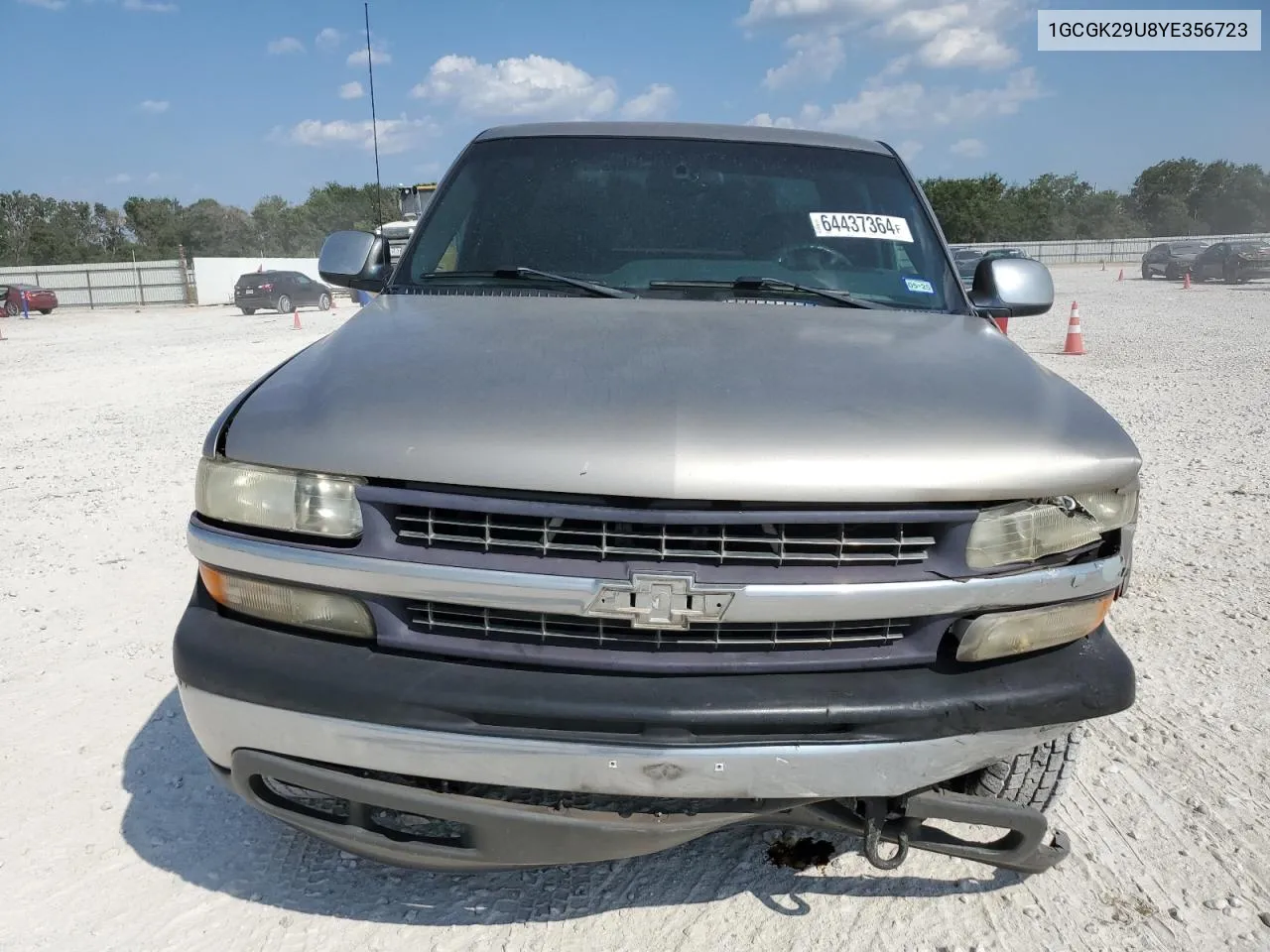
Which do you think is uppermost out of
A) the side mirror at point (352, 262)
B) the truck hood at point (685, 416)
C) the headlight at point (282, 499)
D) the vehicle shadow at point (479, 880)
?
the side mirror at point (352, 262)

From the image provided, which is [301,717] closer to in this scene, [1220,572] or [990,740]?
[990,740]

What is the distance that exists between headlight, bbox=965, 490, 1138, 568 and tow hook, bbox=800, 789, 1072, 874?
500 millimetres

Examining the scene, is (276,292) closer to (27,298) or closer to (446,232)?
(27,298)

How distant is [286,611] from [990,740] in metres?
→ 1.41

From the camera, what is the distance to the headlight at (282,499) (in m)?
1.86

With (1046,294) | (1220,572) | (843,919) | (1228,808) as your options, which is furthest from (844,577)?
(1220,572)

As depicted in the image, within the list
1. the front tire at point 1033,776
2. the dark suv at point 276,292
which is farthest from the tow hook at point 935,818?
the dark suv at point 276,292

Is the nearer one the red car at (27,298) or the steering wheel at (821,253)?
the steering wheel at (821,253)

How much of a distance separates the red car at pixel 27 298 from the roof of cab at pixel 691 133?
3690 cm

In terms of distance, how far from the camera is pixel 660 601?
1.76 metres

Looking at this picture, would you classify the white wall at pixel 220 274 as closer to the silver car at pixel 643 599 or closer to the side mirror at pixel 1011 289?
the side mirror at pixel 1011 289

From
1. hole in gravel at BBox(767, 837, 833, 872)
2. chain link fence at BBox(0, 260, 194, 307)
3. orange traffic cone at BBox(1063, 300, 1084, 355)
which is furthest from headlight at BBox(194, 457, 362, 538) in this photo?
chain link fence at BBox(0, 260, 194, 307)

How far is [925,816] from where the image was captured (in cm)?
195

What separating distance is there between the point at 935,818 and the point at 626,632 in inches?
30.1
